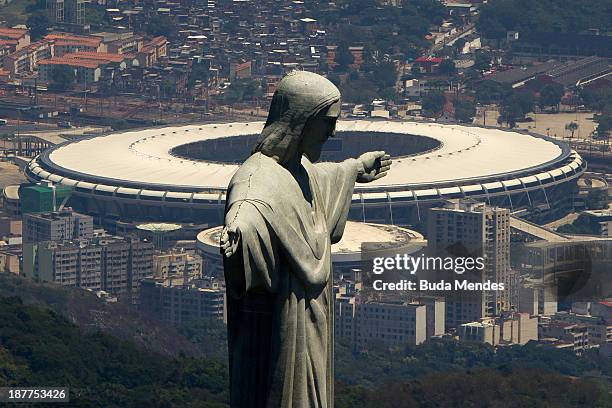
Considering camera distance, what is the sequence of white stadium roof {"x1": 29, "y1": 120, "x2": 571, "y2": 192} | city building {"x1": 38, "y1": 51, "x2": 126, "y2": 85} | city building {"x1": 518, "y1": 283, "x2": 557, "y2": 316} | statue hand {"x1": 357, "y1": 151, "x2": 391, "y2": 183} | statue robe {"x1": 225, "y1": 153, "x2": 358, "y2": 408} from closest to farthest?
1. statue robe {"x1": 225, "y1": 153, "x2": 358, "y2": 408}
2. statue hand {"x1": 357, "y1": 151, "x2": 391, "y2": 183}
3. city building {"x1": 518, "y1": 283, "x2": 557, "y2": 316}
4. white stadium roof {"x1": 29, "y1": 120, "x2": 571, "y2": 192}
5. city building {"x1": 38, "y1": 51, "x2": 126, "y2": 85}

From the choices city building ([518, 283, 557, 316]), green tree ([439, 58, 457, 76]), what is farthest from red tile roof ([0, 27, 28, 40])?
city building ([518, 283, 557, 316])

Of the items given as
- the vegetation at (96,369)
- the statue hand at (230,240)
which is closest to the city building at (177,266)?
the vegetation at (96,369)

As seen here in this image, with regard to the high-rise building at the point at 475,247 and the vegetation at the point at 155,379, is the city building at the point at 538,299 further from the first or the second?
the vegetation at the point at 155,379

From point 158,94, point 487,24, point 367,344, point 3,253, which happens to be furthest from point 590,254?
point 487,24

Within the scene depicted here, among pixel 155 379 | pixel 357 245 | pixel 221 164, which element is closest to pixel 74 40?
pixel 221 164

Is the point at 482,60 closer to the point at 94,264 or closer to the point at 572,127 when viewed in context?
the point at 572,127

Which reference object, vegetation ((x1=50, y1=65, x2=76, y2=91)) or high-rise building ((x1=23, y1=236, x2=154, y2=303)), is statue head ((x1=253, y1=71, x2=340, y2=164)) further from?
vegetation ((x1=50, y1=65, x2=76, y2=91))
